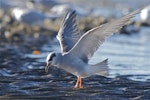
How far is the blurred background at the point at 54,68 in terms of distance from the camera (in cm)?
980

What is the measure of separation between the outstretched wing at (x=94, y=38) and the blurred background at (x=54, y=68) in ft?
2.18

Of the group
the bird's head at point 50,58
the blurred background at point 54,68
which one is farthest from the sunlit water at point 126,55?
the bird's head at point 50,58

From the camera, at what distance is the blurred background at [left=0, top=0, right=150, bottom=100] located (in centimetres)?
980

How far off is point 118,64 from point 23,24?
765cm

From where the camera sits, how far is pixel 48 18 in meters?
21.6

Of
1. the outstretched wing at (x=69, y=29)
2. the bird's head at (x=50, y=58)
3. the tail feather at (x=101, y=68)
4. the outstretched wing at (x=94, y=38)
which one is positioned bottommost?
the tail feather at (x=101, y=68)

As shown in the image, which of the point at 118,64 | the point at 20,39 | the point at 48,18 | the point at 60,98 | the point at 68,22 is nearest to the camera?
the point at 60,98

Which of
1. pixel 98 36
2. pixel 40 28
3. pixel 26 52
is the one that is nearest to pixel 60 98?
pixel 98 36

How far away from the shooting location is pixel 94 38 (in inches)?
371

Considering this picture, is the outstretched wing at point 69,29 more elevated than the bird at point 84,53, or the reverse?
the outstretched wing at point 69,29

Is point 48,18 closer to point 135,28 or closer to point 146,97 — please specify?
point 135,28

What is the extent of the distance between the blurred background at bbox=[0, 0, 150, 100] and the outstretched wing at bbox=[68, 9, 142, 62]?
2.18ft

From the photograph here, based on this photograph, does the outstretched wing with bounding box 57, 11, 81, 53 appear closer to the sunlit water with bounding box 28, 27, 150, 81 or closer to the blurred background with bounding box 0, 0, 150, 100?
the blurred background with bounding box 0, 0, 150, 100

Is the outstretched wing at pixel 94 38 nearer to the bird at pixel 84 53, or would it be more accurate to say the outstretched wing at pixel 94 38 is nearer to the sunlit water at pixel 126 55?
the bird at pixel 84 53
